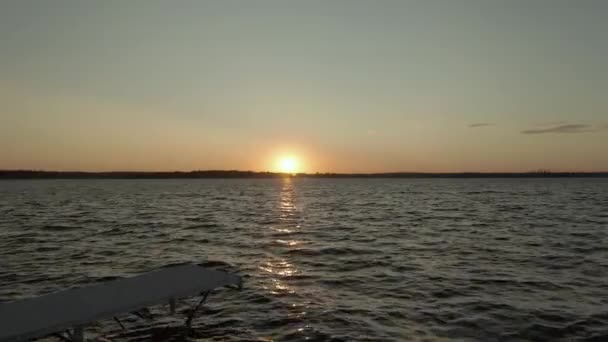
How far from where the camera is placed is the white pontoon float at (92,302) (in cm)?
888

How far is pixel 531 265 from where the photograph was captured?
77.3ft

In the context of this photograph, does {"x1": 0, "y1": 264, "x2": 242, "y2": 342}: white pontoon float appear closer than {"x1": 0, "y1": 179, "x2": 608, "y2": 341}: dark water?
Yes

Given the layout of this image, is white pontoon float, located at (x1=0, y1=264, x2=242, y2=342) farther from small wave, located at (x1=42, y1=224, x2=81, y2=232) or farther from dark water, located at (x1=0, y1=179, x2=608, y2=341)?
small wave, located at (x1=42, y1=224, x2=81, y2=232)

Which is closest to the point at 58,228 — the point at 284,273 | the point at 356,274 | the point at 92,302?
the point at 284,273

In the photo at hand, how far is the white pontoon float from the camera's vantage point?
29.1 ft

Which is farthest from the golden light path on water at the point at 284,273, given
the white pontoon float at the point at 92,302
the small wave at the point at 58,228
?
the small wave at the point at 58,228

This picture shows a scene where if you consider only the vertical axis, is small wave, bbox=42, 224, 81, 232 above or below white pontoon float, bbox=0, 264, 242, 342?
below

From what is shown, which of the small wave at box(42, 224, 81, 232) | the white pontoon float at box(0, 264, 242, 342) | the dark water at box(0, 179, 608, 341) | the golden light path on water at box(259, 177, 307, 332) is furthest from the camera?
the small wave at box(42, 224, 81, 232)

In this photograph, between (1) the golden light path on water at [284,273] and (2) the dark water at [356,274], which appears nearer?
(2) the dark water at [356,274]

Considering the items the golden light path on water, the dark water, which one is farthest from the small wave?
the golden light path on water

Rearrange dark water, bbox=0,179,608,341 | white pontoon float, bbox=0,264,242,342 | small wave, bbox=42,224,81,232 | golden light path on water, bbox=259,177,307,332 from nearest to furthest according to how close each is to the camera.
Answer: white pontoon float, bbox=0,264,242,342, dark water, bbox=0,179,608,341, golden light path on water, bbox=259,177,307,332, small wave, bbox=42,224,81,232

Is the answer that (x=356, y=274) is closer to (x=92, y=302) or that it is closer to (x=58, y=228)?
(x=92, y=302)

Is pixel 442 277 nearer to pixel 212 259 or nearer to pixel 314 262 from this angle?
pixel 314 262

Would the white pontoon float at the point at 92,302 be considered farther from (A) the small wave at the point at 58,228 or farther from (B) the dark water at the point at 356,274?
(A) the small wave at the point at 58,228
